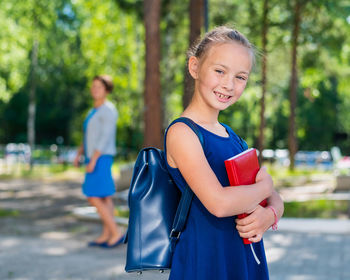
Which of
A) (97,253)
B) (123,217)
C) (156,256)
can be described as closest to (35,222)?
(123,217)

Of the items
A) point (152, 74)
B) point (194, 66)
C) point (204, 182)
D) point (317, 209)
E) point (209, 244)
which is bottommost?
point (317, 209)

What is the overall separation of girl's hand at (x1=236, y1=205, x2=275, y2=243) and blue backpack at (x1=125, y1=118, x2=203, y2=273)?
0.68 ft

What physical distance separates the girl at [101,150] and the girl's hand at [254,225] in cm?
476

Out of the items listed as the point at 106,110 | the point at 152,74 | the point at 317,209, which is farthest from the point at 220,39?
the point at 317,209

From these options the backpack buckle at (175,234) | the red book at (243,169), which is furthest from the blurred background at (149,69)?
the backpack buckle at (175,234)

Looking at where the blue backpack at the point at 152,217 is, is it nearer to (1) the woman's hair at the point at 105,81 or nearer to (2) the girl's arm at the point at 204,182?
(2) the girl's arm at the point at 204,182

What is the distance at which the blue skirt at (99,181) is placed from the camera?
674 centimetres

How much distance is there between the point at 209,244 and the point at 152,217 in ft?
0.77

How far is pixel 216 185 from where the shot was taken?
1.92 m

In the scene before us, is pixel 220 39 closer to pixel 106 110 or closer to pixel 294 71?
pixel 106 110

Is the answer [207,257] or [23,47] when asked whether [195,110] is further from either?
[23,47]

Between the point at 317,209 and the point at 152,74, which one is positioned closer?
the point at 317,209

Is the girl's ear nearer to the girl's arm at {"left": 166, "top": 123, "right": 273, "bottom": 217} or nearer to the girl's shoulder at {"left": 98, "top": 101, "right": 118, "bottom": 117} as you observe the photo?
the girl's arm at {"left": 166, "top": 123, "right": 273, "bottom": 217}

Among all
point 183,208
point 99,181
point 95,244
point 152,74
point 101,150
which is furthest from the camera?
point 152,74
